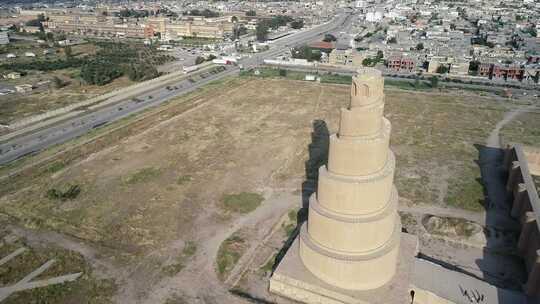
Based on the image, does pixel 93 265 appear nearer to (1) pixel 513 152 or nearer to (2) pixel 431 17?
(1) pixel 513 152

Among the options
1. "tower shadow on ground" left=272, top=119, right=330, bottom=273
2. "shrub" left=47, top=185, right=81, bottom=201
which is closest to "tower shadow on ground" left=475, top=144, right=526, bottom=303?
"tower shadow on ground" left=272, top=119, right=330, bottom=273

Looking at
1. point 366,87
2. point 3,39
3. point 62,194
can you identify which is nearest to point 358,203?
point 366,87

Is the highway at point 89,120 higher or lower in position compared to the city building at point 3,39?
lower

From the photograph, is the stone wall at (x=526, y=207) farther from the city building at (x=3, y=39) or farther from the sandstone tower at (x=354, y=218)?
the city building at (x=3, y=39)

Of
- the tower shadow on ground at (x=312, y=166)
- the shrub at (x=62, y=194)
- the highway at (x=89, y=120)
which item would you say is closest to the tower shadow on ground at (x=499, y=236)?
the tower shadow on ground at (x=312, y=166)

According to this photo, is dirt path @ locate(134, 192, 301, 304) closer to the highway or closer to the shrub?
the shrub

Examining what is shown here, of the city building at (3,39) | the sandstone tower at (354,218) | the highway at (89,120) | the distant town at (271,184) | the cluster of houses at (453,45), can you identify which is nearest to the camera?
the sandstone tower at (354,218)

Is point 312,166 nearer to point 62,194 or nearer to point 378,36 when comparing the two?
point 62,194
